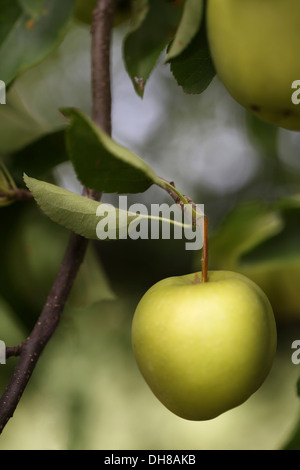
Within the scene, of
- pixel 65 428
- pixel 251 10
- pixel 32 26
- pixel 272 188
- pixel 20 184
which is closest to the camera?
pixel 251 10

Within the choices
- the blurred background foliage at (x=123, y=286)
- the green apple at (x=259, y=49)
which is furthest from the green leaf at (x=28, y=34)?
the green apple at (x=259, y=49)

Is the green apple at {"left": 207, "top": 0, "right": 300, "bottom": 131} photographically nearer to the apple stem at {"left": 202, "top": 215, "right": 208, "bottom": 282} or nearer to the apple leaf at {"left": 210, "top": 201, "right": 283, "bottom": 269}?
the apple stem at {"left": 202, "top": 215, "right": 208, "bottom": 282}

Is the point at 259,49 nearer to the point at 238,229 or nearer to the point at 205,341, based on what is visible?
the point at 205,341

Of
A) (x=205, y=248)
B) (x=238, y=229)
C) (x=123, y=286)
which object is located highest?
(x=205, y=248)

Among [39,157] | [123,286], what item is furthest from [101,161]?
[123,286]

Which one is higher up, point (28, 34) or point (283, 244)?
point (28, 34)

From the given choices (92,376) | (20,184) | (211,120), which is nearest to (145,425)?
(92,376)

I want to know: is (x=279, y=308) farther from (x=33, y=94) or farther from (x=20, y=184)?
(x=33, y=94)

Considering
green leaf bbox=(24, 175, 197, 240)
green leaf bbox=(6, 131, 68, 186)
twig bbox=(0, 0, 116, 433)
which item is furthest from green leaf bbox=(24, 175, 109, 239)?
green leaf bbox=(6, 131, 68, 186)
